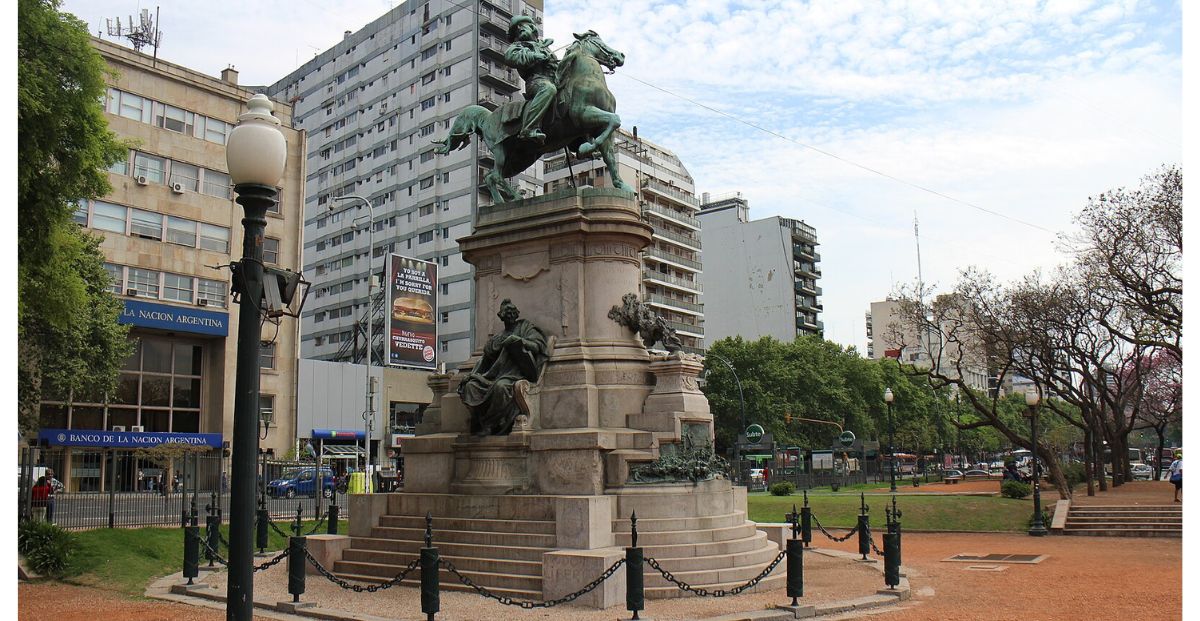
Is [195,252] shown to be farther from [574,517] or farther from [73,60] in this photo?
[574,517]

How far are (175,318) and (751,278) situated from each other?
68.5 metres

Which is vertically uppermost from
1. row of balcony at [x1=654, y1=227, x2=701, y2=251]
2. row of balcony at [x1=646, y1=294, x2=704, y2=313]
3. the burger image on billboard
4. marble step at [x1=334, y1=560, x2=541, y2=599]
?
row of balcony at [x1=654, y1=227, x2=701, y2=251]

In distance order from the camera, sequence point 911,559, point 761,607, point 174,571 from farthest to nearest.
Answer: point 911,559, point 174,571, point 761,607

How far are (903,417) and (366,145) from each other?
54.5m

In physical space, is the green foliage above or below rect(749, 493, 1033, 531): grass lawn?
above

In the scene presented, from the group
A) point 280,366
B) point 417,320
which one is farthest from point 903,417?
A: point 280,366

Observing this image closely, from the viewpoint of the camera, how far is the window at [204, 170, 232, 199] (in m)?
51.7

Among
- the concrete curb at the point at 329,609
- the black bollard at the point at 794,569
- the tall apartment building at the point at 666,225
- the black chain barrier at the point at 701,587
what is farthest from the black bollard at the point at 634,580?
the tall apartment building at the point at 666,225

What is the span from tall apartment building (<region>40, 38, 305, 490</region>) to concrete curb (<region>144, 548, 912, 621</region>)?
3379 cm

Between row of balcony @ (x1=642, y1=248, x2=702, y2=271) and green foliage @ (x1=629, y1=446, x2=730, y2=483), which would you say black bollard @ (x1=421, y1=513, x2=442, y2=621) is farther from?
row of balcony @ (x1=642, y1=248, x2=702, y2=271)

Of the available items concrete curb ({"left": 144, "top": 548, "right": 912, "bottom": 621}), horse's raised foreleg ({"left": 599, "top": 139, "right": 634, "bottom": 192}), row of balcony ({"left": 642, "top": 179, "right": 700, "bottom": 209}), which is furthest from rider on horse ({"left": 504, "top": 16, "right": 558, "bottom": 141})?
row of balcony ({"left": 642, "top": 179, "right": 700, "bottom": 209})

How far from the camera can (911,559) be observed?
19.9 meters

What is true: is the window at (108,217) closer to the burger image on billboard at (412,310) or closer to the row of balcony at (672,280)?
the burger image on billboard at (412,310)

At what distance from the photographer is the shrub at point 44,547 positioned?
16.0 m
